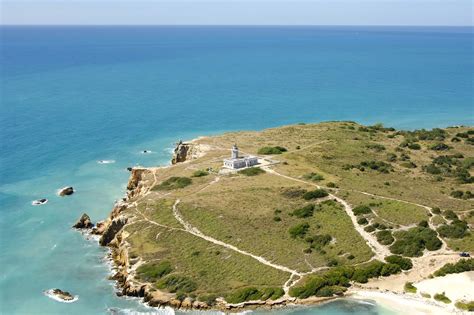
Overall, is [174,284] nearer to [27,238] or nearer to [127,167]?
[27,238]

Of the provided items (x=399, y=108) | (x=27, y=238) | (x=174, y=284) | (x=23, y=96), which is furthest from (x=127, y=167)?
(x=399, y=108)

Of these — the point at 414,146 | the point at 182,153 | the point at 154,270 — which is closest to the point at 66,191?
the point at 182,153

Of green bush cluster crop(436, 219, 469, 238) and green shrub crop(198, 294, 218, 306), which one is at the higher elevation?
green bush cluster crop(436, 219, 469, 238)

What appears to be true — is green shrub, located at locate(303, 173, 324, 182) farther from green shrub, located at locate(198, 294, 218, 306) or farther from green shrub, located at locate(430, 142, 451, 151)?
green shrub, located at locate(430, 142, 451, 151)

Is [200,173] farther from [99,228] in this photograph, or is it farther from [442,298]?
[442,298]

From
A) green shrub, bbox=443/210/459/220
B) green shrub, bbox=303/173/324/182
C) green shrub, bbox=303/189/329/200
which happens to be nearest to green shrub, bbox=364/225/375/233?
green shrub, bbox=303/189/329/200
